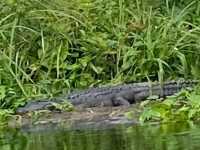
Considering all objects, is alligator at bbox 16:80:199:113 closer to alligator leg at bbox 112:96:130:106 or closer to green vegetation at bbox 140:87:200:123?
alligator leg at bbox 112:96:130:106

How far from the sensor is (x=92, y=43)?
773cm

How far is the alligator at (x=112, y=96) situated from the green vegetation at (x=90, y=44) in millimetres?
185

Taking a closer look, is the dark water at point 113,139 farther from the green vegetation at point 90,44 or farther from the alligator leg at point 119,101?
the green vegetation at point 90,44

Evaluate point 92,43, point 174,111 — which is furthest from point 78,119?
point 92,43

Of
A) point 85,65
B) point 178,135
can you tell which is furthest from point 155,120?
point 85,65

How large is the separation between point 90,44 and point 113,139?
334cm

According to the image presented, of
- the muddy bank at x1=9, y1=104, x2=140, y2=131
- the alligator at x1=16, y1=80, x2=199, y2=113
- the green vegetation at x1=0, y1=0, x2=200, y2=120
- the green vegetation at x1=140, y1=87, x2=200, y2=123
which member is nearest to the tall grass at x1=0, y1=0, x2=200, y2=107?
the green vegetation at x1=0, y1=0, x2=200, y2=120

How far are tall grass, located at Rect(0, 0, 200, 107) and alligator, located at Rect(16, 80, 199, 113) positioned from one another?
209 millimetres

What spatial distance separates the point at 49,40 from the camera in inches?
310

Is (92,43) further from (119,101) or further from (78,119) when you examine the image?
(78,119)

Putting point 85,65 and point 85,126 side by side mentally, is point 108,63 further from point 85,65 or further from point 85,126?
point 85,126

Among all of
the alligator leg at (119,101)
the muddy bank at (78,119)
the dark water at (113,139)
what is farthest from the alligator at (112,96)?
the dark water at (113,139)

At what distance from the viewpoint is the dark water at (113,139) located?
13.5ft

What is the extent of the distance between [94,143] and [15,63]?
10.4ft
